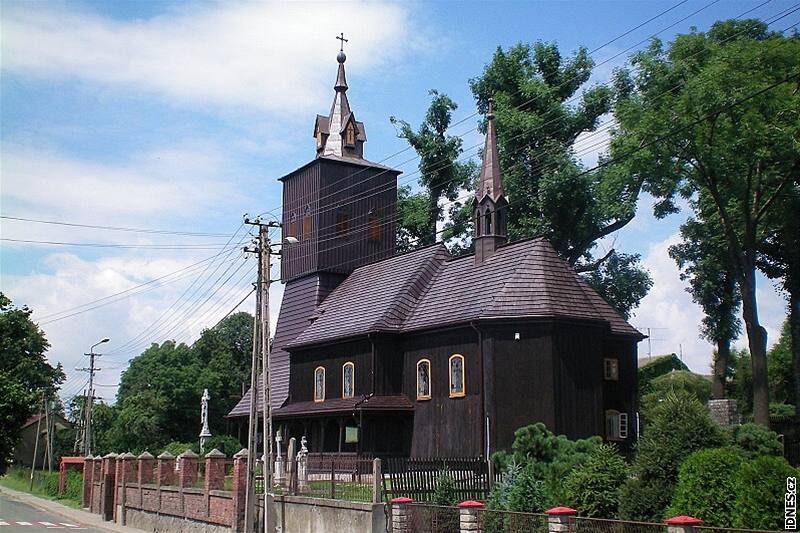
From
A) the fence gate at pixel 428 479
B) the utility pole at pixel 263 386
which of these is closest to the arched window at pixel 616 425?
the fence gate at pixel 428 479

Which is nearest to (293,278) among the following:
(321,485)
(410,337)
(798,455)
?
(410,337)

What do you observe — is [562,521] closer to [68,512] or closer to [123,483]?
[123,483]

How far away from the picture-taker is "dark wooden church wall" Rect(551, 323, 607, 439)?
29.5 metres

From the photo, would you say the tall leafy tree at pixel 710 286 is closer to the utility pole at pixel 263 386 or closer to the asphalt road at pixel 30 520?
the utility pole at pixel 263 386

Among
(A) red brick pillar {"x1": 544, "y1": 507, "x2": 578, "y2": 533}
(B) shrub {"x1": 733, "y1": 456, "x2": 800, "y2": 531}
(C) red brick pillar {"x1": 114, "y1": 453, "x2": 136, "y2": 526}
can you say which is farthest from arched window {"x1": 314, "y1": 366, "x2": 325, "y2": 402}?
(B) shrub {"x1": 733, "y1": 456, "x2": 800, "y2": 531}

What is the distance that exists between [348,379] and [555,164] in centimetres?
1641

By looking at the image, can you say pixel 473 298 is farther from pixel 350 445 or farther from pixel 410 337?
pixel 350 445

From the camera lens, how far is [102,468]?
40.5m

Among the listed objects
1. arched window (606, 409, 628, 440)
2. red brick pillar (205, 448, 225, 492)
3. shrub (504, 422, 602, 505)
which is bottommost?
red brick pillar (205, 448, 225, 492)

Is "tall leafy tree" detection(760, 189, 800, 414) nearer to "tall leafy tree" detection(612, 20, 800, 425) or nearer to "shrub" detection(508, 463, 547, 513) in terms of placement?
"tall leafy tree" detection(612, 20, 800, 425)

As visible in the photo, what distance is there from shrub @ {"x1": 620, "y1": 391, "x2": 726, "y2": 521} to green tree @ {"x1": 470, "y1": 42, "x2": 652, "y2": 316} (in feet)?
88.4

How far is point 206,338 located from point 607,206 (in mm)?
44182

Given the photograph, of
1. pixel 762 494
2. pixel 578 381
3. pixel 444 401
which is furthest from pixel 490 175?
pixel 762 494

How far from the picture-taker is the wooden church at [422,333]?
2998cm
